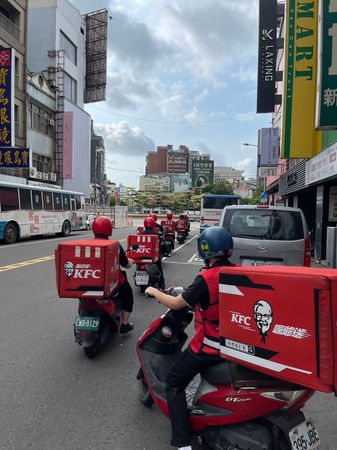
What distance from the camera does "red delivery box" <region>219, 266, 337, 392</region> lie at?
1832mm

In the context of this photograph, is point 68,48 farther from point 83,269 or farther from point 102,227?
point 83,269

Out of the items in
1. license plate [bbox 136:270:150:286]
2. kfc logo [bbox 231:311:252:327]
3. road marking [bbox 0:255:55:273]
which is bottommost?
road marking [bbox 0:255:55:273]

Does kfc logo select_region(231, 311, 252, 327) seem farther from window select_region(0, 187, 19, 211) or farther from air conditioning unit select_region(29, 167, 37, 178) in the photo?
air conditioning unit select_region(29, 167, 37, 178)

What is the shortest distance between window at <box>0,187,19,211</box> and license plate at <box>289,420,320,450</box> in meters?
17.0

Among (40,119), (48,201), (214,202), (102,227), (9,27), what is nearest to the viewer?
(102,227)

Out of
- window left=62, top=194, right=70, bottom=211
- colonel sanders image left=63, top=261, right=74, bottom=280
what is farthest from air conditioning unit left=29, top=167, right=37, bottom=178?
colonel sanders image left=63, top=261, right=74, bottom=280

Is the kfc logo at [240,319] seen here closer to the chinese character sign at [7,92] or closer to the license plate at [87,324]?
the license plate at [87,324]

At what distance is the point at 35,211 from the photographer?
2011cm

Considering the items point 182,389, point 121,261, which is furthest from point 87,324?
point 182,389

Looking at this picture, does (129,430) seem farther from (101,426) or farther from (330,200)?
(330,200)

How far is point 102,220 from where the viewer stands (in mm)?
4996

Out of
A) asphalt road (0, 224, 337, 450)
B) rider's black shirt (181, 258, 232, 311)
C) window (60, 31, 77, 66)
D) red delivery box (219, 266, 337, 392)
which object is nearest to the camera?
red delivery box (219, 266, 337, 392)

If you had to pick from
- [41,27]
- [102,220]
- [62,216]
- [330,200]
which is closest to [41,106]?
[41,27]

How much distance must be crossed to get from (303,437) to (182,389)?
787 millimetres
